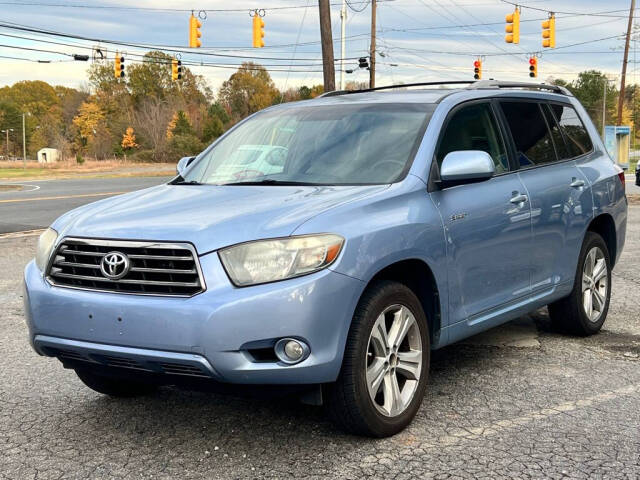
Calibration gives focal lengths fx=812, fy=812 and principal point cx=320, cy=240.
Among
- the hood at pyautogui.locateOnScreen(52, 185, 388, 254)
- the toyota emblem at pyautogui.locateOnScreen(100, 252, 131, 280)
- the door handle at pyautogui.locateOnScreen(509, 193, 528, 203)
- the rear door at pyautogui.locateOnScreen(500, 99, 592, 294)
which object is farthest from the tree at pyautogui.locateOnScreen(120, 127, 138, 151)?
the toyota emblem at pyautogui.locateOnScreen(100, 252, 131, 280)

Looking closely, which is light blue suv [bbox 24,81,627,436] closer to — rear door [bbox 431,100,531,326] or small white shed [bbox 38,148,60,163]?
rear door [bbox 431,100,531,326]

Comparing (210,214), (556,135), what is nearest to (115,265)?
(210,214)

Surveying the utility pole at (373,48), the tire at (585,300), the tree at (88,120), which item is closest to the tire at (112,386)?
the tire at (585,300)

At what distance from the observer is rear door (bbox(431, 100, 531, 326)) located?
4395 mm

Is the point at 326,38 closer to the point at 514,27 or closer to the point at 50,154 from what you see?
the point at 514,27

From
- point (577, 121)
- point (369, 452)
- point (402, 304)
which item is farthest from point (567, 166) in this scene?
point (369, 452)

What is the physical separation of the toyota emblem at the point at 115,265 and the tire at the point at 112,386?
1.07 m

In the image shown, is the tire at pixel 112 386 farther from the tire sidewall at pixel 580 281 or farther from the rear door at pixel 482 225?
the tire sidewall at pixel 580 281

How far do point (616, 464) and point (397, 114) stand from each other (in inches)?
90.0

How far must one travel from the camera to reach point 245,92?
130875 millimetres

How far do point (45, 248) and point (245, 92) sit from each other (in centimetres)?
12952

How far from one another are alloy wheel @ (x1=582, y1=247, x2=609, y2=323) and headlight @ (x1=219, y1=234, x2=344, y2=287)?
307 cm

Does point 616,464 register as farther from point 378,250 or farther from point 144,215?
point 144,215

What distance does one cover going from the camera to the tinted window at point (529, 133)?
5312 millimetres
